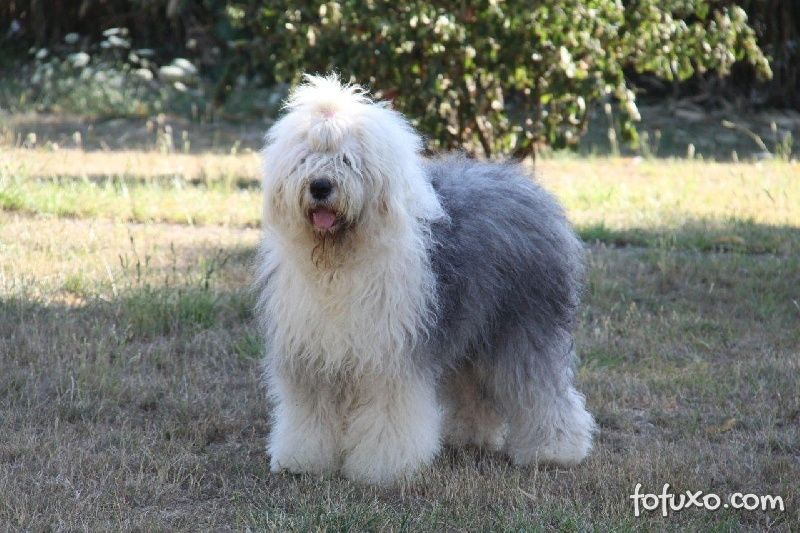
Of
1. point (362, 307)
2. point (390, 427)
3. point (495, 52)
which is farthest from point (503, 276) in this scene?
point (495, 52)

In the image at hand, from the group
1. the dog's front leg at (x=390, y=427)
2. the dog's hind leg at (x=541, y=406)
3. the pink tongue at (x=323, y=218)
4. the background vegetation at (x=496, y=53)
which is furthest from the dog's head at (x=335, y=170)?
the background vegetation at (x=496, y=53)

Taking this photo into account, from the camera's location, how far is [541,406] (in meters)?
5.29

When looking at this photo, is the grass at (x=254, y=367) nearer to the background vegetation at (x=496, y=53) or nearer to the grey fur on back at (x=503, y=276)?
the grey fur on back at (x=503, y=276)

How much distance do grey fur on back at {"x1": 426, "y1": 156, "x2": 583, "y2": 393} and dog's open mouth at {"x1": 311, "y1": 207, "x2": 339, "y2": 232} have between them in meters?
0.50

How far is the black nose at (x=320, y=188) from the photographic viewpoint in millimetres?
4570

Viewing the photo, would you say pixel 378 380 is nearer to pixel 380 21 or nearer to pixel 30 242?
pixel 30 242

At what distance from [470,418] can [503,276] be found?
2.69 feet

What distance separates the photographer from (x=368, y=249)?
478 cm

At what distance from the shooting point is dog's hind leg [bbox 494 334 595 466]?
5.21 meters

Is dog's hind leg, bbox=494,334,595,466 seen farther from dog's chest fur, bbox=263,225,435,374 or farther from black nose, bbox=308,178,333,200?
black nose, bbox=308,178,333,200

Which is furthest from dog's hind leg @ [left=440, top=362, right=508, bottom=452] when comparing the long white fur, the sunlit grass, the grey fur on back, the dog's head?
the sunlit grass

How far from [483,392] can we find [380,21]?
467cm

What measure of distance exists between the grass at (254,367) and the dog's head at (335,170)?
1079mm

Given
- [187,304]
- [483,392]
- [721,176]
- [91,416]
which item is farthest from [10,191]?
[721,176]
